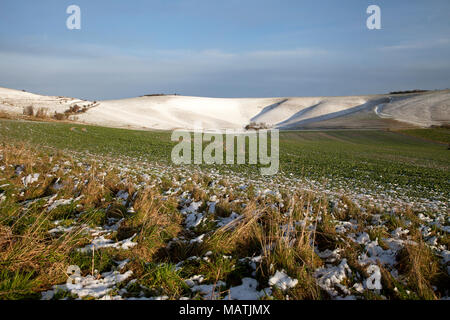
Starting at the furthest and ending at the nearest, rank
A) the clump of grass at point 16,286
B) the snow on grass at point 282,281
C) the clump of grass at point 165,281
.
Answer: the snow on grass at point 282,281, the clump of grass at point 165,281, the clump of grass at point 16,286

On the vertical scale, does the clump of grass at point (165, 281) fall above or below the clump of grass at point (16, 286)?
below

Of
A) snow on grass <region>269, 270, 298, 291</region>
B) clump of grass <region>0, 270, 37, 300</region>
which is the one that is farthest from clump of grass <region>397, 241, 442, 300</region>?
clump of grass <region>0, 270, 37, 300</region>

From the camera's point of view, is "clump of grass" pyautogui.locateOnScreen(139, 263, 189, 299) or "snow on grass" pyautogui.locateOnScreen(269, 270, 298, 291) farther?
"snow on grass" pyautogui.locateOnScreen(269, 270, 298, 291)

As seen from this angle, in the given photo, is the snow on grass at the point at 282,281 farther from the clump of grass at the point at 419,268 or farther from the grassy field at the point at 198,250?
the clump of grass at the point at 419,268

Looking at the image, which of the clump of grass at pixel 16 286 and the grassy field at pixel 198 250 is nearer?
the clump of grass at pixel 16 286

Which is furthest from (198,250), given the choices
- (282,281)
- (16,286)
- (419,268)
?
(419,268)

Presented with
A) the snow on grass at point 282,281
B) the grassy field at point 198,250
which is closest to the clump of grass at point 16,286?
the grassy field at point 198,250

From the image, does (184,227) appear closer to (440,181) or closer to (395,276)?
(395,276)

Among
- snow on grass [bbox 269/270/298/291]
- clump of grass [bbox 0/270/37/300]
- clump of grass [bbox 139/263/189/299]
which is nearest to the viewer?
clump of grass [bbox 0/270/37/300]

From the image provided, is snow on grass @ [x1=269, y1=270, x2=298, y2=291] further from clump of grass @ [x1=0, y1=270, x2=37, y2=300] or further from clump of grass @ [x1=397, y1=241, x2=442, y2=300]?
clump of grass @ [x1=0, y1=270, x2=37, y2=300]

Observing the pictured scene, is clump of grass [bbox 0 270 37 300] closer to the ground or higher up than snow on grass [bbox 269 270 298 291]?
higher up

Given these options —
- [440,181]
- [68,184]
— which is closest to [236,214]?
[68,184]

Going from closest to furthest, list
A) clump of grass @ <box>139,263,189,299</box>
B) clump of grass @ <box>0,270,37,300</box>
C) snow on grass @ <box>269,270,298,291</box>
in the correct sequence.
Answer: clump of grass @ <box>0,270,37,300</box> → clump of grass @ <box>139,263,189,299</box> → snow on grass @ <box>269,270,298,291</box>

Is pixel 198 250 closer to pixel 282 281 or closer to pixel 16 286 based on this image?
pixel 282 281
